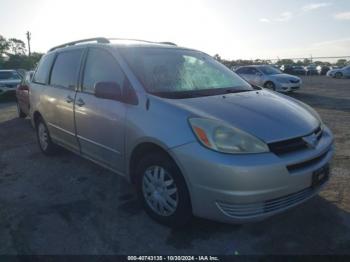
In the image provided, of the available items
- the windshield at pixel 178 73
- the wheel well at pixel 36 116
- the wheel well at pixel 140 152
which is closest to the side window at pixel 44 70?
the wheel well at pixel 36 116

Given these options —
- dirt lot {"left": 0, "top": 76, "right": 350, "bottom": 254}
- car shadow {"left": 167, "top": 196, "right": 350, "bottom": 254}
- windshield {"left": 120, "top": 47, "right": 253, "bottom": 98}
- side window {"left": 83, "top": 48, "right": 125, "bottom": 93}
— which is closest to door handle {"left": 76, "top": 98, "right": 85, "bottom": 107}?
side window {"left": 83, "top": 48, "right": 125, "bottom": 93}

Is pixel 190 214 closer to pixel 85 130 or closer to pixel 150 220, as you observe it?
pixel 150 220

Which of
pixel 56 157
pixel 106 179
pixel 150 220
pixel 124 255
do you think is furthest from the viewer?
pixel 56 157

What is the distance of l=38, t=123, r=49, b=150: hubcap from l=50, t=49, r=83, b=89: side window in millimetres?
898

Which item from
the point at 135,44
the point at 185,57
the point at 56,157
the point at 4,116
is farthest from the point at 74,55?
the point at 4,116

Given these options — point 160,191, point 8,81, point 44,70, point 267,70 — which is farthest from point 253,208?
point 8,81

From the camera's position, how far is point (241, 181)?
254 centimetres

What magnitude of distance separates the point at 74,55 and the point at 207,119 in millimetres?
2519

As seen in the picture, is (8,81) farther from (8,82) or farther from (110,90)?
(110,90)

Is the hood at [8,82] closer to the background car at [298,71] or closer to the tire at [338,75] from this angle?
the tire at [338,75]

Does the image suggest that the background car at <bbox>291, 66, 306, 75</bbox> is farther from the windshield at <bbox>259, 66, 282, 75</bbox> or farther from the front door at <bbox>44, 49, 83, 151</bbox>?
the front door at <bbox>44, 49, 83, 151</bbox>

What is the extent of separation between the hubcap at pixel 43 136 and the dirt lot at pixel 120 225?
3.04 feet

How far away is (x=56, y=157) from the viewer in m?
5.48

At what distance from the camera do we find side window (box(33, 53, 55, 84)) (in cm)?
526
